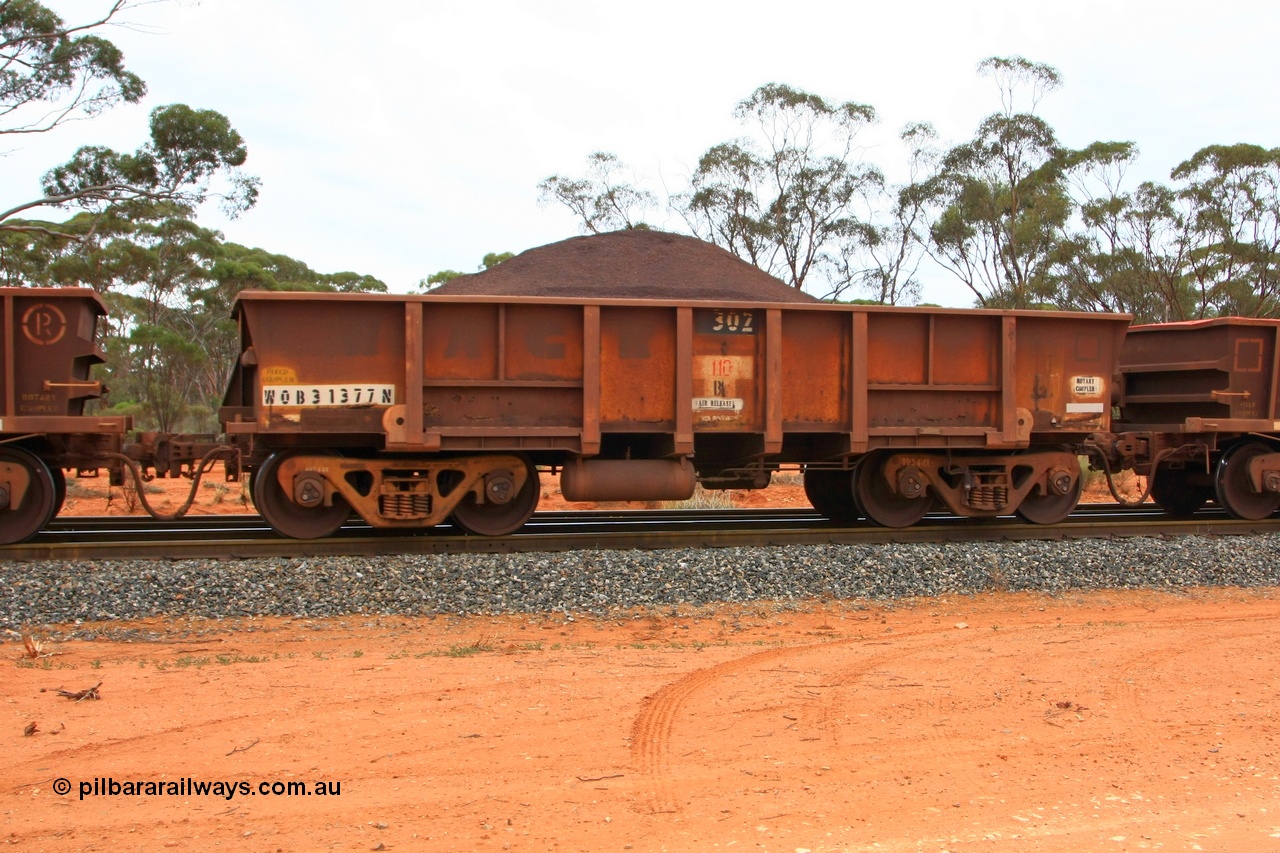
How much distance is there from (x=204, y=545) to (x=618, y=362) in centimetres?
390

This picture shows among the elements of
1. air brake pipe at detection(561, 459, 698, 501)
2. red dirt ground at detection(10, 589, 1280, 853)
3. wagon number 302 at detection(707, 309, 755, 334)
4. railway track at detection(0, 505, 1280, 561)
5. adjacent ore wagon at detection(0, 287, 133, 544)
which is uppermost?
wagon number 302 at detection(707, 309, 755, 334)

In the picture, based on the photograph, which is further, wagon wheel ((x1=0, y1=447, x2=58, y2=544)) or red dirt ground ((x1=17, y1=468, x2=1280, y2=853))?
wagon wheel ((x1=0, y1=447, x2=58, y2=544))

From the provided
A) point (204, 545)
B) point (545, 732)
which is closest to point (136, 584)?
point (204, 545)

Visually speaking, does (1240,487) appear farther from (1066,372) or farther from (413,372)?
(413,372)

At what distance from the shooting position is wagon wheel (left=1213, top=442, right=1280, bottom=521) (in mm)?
11094

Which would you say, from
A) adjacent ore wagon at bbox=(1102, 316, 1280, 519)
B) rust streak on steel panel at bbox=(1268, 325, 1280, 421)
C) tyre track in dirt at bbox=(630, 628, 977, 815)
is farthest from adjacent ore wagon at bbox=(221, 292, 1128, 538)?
tyre track in dirt at bbox=(630, 628, 977, 815)

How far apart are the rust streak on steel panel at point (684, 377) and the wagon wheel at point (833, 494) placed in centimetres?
230

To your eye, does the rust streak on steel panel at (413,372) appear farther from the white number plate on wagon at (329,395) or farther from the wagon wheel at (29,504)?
the wagon wheel at (29,504)

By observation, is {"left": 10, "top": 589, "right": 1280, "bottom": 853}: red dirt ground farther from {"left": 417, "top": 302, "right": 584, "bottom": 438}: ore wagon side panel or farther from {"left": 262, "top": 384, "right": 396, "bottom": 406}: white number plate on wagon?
{"left": 417, "top": 302, "right": 584, "bottom": 438}: ore wagon side panel

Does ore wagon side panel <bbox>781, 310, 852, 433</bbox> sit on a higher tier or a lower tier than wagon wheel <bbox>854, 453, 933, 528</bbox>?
higher

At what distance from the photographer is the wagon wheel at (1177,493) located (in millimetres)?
11922

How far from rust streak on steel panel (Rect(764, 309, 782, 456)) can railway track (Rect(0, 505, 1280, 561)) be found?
0.97 metres

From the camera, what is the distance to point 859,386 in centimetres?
952

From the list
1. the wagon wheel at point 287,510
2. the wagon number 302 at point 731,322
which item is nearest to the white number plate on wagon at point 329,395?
the wagon wheel at point 287,510
